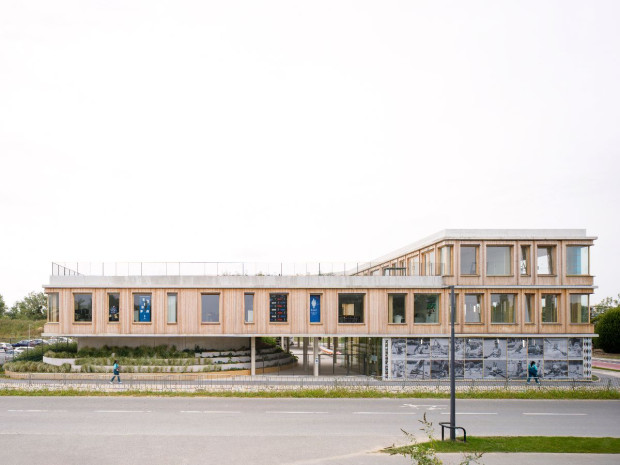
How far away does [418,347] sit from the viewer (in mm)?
40562

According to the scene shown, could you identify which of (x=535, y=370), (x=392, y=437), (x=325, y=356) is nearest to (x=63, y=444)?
(x=392, y=437)

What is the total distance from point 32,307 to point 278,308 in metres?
93.4

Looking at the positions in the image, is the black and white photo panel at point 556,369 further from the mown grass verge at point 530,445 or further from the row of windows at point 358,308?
the mown grass verge at point 530,445

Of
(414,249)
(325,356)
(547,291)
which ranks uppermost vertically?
(414,249)

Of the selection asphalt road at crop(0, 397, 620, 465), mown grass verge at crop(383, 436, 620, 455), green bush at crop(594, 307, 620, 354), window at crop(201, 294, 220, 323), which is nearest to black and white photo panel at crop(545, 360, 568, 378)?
asphalt road at crop(0, 397, 620, 465)

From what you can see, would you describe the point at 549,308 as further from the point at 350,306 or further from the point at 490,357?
the point at 350,306

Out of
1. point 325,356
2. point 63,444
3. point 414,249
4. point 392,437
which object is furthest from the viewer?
point 325,356

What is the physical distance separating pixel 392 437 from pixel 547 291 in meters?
22.7

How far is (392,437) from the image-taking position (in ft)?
72.9

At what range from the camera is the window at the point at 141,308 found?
41406 mm

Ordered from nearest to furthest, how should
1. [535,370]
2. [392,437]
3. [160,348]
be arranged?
[392,437], [535,370], [160,348]

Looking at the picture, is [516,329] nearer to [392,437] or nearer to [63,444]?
[392,437]

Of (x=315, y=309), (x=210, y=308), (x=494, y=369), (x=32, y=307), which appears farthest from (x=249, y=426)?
(x=32, y=307)

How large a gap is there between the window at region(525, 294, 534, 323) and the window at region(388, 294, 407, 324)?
7.99m
